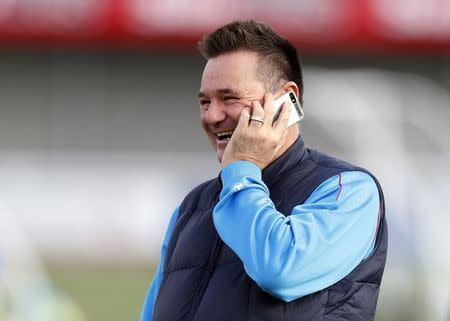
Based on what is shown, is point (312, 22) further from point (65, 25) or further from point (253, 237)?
point (253, 237)

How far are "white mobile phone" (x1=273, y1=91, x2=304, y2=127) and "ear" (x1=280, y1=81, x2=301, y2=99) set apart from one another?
1 cm

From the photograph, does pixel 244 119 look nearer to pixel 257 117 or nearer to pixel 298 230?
pixel 257 117

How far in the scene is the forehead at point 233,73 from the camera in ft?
9.12

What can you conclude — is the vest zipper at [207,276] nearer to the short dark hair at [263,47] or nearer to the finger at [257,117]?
the finger at [257,117]

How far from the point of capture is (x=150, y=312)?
3.06 m

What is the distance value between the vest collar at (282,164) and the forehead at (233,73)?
19cm

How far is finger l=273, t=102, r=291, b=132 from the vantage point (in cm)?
274

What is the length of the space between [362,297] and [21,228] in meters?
6.11

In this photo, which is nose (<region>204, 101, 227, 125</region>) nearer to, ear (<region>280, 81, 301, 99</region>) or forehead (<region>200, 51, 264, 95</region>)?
forehead (<region>200, 51, 264, 95</region>)

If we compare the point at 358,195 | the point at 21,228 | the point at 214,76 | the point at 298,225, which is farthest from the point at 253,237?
the point at 21,228

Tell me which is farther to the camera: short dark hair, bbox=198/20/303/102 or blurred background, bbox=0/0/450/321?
blurred background, bbox=0/0/450/321

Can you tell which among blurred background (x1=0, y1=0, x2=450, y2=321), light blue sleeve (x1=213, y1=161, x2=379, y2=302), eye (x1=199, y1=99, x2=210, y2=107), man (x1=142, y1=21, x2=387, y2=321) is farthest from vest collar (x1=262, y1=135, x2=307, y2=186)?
blurred background (x1=0, y1=0, x2=450, y2=321)

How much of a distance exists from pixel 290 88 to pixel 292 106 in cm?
8

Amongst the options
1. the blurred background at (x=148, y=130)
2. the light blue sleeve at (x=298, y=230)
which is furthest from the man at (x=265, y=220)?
the blurred background at (x=148, y=130)
